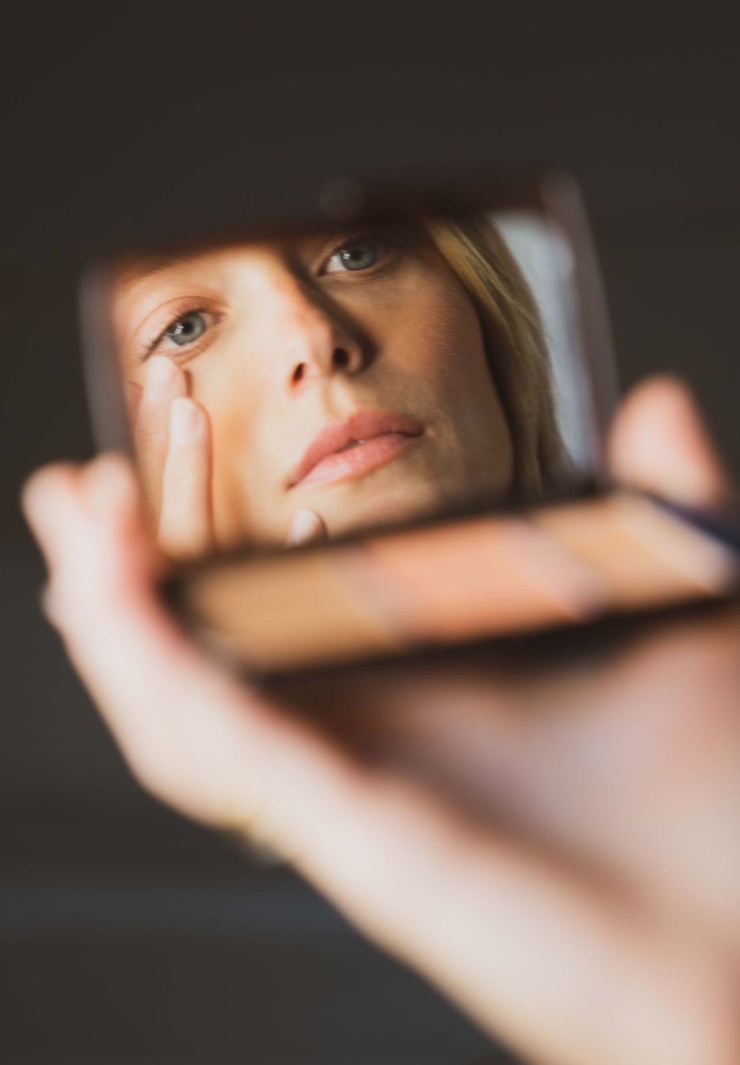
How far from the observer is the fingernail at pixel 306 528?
49 centimetres

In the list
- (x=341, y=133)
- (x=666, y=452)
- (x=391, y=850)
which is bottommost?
(x=391, y=850)

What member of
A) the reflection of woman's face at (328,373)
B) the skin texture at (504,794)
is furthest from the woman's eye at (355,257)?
the skin texture at (504,794)

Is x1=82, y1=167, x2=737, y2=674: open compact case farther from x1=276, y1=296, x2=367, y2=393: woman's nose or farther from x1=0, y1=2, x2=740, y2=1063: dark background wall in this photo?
x1=0, y1=2, x2=740, y2=1063: dark background wall

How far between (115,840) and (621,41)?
433 mm

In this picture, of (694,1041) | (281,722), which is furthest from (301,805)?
(694,1041)

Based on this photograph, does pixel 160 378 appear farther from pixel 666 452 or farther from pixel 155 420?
pixel 666 452

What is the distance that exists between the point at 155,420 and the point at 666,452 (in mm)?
200

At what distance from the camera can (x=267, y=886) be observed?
53 cm

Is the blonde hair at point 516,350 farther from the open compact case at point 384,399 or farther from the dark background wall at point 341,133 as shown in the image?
the dark background wall at point 341,133

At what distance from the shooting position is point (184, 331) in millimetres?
488

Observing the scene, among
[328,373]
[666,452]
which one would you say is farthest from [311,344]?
[666,452]

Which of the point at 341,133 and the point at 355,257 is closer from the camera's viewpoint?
the point at 355,257

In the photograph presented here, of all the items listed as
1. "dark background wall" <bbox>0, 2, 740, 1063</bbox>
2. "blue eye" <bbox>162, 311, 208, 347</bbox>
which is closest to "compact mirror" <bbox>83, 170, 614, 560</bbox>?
"blue eye" <bbox>162, 311, 208, 347</bbox>

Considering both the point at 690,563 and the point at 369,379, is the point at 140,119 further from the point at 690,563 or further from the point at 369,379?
the point at 690,563
